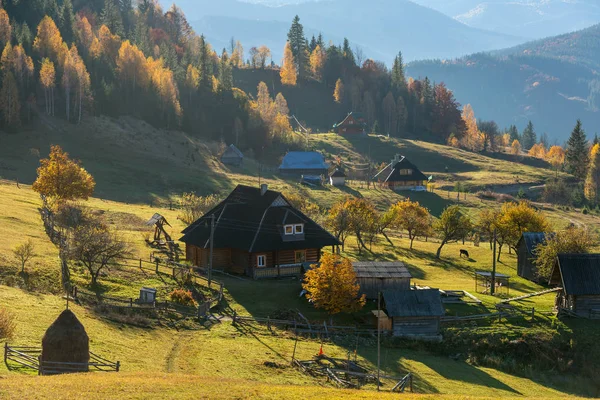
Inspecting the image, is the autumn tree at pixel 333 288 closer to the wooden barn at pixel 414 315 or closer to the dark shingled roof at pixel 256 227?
the wooden barn at pixel 414 315

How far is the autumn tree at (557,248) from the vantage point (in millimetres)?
58781

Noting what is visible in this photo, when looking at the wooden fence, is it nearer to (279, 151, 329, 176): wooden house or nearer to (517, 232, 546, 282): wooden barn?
(517, 232, 546, 282): wooden barn

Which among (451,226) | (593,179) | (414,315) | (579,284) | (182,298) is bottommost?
(414,315)

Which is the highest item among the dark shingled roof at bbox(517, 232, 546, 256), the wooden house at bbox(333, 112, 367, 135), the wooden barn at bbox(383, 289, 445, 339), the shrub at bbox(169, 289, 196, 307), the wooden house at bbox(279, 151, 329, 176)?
the wooden house at bbox(333, 112, 367, 135)

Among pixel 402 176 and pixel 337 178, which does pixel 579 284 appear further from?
pixel 402 176

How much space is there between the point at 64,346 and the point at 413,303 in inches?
987

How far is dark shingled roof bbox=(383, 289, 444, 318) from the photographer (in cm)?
4606

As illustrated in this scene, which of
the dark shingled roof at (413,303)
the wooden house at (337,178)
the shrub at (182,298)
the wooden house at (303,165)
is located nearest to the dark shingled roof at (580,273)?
the dark shingled roof at (413,303)

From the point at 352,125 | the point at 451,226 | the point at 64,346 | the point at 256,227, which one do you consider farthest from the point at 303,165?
the point at 64,346

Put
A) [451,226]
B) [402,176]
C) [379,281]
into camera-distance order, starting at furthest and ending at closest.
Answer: [402,176], [451,226], [379,281]

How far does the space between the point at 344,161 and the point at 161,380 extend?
124 metres

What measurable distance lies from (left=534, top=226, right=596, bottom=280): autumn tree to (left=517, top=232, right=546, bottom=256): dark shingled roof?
164 centimetres

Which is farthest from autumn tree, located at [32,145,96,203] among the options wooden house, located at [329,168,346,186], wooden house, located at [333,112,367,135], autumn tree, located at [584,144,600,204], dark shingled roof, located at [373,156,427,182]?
wooden house, located at [333,112,367,135]

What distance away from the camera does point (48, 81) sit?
11881cm
